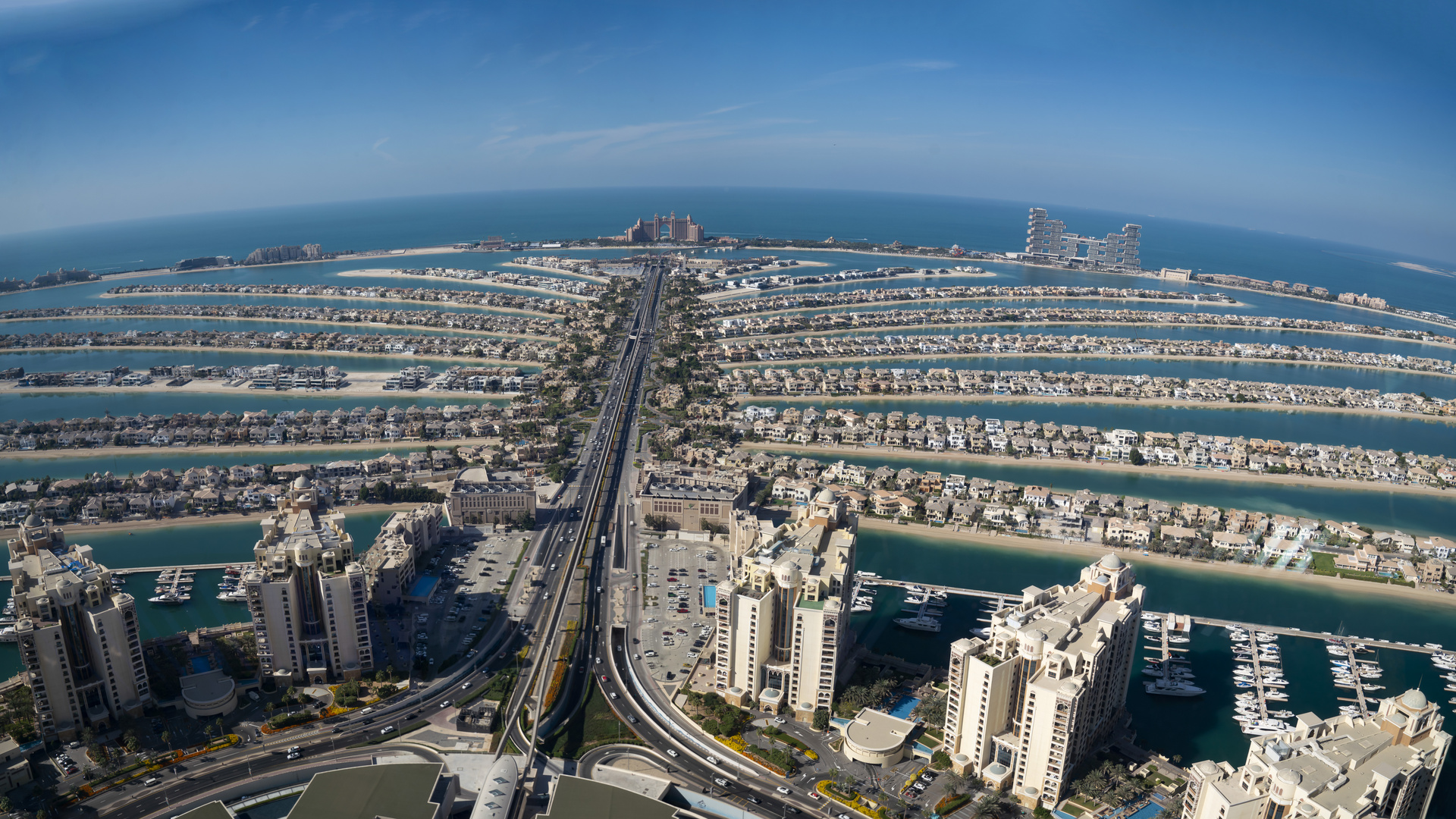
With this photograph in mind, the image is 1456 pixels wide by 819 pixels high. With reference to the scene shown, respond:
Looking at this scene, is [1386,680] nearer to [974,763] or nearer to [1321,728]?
[1321,728]

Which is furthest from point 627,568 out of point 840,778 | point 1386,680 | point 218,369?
point 218,369

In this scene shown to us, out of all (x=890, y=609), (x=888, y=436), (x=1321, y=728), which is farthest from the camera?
(x=888, y=436)

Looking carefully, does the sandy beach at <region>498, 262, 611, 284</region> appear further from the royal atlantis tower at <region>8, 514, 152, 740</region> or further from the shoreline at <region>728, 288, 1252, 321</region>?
the royal atlantis tower at <region>8, 514, 152, 740</region>

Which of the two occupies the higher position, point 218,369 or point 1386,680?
point 218,369

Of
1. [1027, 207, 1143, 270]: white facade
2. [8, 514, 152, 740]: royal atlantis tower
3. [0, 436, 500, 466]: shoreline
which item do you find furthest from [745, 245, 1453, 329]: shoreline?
[8, 514, 152, 740]: royal atlantis tower

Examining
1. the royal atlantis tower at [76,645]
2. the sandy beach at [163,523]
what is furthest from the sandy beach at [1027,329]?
the royal atlantis tower at [76,645]

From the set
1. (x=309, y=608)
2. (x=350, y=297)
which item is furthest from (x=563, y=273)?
(x=309, y=608)

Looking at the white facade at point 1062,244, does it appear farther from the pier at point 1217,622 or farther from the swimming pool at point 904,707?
the swimming pool at point 904,707
